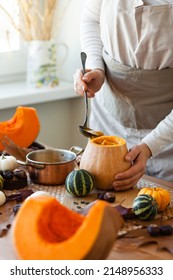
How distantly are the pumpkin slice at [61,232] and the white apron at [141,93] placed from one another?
2.46ft

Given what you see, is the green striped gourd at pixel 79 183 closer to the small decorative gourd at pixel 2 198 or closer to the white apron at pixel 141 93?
the small decorative gourd at pixel 2 198

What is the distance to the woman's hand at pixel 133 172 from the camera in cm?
138

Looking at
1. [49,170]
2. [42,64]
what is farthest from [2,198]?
[42,64]

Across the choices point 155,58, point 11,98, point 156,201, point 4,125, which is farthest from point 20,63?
point 156,201

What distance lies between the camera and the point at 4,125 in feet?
5.46

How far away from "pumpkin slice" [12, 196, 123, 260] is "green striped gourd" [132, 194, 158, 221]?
11.7 inches

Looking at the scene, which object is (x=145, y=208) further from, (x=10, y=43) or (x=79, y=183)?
(x=10, y=43)

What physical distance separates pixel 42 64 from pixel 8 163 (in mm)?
1059

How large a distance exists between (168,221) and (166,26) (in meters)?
0.56

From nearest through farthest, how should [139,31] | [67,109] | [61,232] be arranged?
[61,232] → [139,31] → [67,109]

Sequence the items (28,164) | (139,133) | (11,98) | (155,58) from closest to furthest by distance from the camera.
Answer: (28,164) → (155,58) → (139,133) → (11,98)

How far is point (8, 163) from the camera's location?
1.45 m

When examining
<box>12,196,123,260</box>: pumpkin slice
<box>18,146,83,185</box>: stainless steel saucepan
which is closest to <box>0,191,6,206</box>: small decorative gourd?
<box>18,146,83,185</box>: stainless steel saucepan
